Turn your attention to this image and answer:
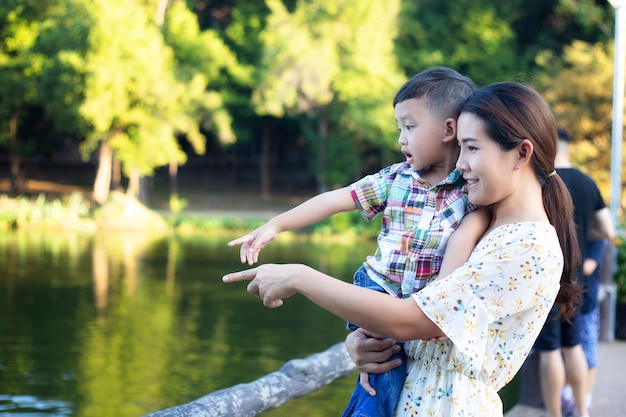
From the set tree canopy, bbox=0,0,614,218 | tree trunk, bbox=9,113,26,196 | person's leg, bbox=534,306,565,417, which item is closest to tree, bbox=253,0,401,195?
tree canopy, bbox=0,0,614,218

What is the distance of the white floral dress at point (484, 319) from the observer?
195 centimetres

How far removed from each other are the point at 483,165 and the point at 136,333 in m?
8.31

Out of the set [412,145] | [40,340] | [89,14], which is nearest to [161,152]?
[89,14]

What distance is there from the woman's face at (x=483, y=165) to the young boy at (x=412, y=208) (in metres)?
0.10

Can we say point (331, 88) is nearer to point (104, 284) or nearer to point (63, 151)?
point (63, 151)

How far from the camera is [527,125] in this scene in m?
2.01

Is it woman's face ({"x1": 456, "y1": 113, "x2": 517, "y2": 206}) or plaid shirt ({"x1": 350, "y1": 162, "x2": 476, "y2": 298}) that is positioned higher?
woman's face ({"x1": 456, "y1": 113, "x2": 517, "y2": 206})

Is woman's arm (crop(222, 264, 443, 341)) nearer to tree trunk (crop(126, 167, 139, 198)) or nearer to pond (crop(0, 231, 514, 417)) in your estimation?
pond (crop(0, 231, 514, 417))

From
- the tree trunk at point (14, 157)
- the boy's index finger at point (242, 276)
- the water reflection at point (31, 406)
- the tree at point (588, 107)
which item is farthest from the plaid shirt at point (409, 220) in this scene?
the tree trunk at point (14, 157)

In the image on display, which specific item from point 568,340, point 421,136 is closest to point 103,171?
point 568,340

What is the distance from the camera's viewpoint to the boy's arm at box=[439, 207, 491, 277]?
2068 millimetres

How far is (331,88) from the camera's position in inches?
1216

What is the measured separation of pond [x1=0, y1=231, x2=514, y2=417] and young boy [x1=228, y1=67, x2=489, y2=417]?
14.9ft

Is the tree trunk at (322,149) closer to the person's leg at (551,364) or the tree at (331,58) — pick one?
the tree at (331,58)
